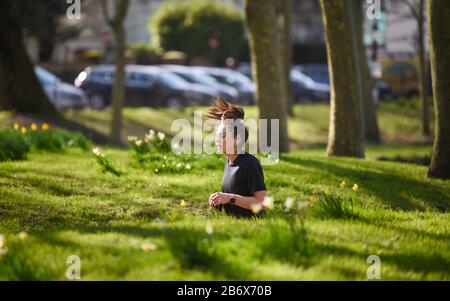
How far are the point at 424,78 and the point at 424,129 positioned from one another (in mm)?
1644

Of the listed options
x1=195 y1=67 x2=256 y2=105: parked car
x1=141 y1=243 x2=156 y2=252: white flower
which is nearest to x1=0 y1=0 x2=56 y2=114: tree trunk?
x1=195 y1=67 x2=256 y2=105: parked car

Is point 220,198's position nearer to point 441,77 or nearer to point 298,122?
point 441,77

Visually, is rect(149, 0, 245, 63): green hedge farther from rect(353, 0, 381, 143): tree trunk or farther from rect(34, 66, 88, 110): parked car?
rect(353, 0, 381, 143): tree trunk

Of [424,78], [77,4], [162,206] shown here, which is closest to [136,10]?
[424,78]

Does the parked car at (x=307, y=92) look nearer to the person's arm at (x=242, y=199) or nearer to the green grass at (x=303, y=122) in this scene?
the green grass at (x=303, y=122)

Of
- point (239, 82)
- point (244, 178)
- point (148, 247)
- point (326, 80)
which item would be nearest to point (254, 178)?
point (244, 178)

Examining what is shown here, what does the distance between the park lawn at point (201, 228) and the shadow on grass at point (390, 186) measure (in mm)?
21

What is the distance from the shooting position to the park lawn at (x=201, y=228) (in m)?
5.71

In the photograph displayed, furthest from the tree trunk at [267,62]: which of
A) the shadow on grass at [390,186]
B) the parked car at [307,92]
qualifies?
the parked car at [307,92]

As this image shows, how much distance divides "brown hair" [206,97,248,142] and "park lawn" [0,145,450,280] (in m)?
0.87

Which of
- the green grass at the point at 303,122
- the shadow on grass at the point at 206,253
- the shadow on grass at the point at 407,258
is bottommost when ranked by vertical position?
the green grass at the point at 303,122

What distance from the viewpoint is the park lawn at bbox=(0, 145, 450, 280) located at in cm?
571

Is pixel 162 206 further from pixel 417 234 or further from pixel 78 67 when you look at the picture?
pixel 78 67

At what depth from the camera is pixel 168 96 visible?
121ft
